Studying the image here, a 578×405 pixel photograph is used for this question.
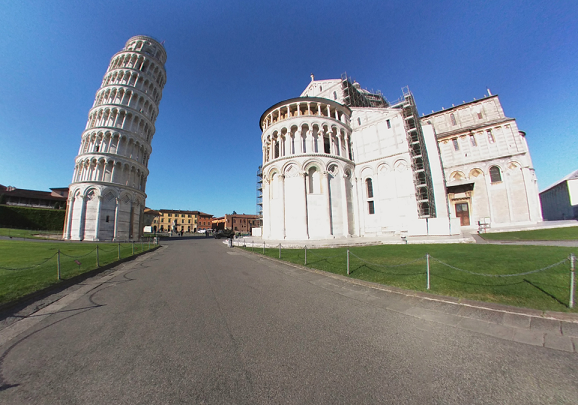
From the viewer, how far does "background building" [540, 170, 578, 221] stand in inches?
1571

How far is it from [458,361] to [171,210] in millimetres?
103146

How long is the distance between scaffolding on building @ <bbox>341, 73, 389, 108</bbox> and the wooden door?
22835mm

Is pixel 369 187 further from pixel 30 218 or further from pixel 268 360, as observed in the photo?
pixel 30 218

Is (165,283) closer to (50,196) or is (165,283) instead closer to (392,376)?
(392,376)

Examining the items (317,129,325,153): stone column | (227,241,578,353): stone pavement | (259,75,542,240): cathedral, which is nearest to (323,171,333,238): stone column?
(259,75,542,240): cathedral

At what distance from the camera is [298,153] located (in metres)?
25.4

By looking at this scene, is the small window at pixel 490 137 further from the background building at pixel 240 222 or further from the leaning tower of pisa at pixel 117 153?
the background building at pixel 240 222

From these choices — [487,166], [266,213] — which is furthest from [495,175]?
[266,213]

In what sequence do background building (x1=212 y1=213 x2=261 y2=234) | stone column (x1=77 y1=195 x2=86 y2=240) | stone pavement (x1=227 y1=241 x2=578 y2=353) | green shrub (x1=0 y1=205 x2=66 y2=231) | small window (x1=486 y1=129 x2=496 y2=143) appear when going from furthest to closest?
background building (x1=212 y1=213 x2=261 y2=234) → green shrub (x1=0 y1=205 x2=66 y2=231) → stone column (x1=77 y1=195 x2=86 y2=240) → small window (x1=486 y1=129 x2=496 y2=143) → stone pavement (x1=227 y1=241 x2=578 y2=353)

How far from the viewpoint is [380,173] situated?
27.0 m

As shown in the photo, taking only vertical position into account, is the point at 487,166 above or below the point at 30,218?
above

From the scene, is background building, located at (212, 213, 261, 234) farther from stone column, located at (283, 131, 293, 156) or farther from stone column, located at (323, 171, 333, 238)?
stone column, located at (323, 171, 333, 238)

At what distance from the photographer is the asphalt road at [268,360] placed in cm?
226

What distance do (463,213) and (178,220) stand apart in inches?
3792
